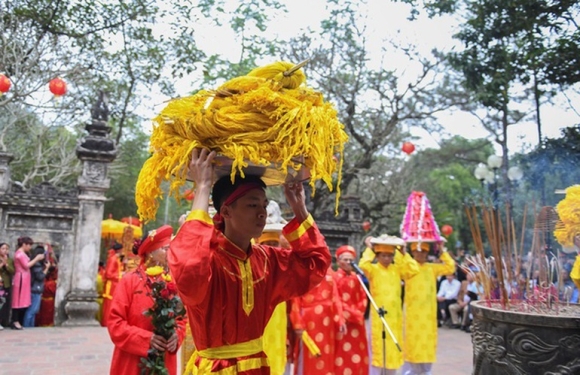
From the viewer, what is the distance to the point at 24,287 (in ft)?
30.8

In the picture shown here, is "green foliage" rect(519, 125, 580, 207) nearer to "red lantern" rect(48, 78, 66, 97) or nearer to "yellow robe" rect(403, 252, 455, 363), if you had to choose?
"yellow robe" rect(403, 252, 455, 363)

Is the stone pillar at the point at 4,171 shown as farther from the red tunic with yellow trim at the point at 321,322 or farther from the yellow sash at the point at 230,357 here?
the yellow sash at the point at 230,357

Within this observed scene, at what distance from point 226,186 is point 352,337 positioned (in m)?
4.23

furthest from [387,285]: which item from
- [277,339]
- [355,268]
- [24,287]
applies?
[24,287]

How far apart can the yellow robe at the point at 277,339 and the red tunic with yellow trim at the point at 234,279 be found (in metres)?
2.75

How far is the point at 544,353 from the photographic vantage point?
267cm

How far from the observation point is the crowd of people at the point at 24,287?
916 centimetres

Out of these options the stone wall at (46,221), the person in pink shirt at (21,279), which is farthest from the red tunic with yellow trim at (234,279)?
the stone wall at (46,221)

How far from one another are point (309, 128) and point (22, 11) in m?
8.58

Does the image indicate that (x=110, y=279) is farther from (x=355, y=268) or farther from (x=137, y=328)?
(x=137, y=328)

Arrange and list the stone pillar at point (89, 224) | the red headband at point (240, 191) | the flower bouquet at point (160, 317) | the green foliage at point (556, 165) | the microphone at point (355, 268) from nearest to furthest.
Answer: the red headband at point (240, 191) → the flower bouquet at point (160, 317) → the microphone at point (355, 268) → the green foliage at point (556, 165) → the stone pillar at point (89, 224)

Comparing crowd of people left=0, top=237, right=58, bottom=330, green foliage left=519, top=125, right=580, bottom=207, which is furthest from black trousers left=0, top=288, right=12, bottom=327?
green foliage left=519, top=125, right=580, bottom=207

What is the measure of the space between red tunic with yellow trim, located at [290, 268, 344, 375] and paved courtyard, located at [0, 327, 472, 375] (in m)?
2.36

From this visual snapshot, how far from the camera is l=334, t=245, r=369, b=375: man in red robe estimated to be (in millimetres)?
6051
